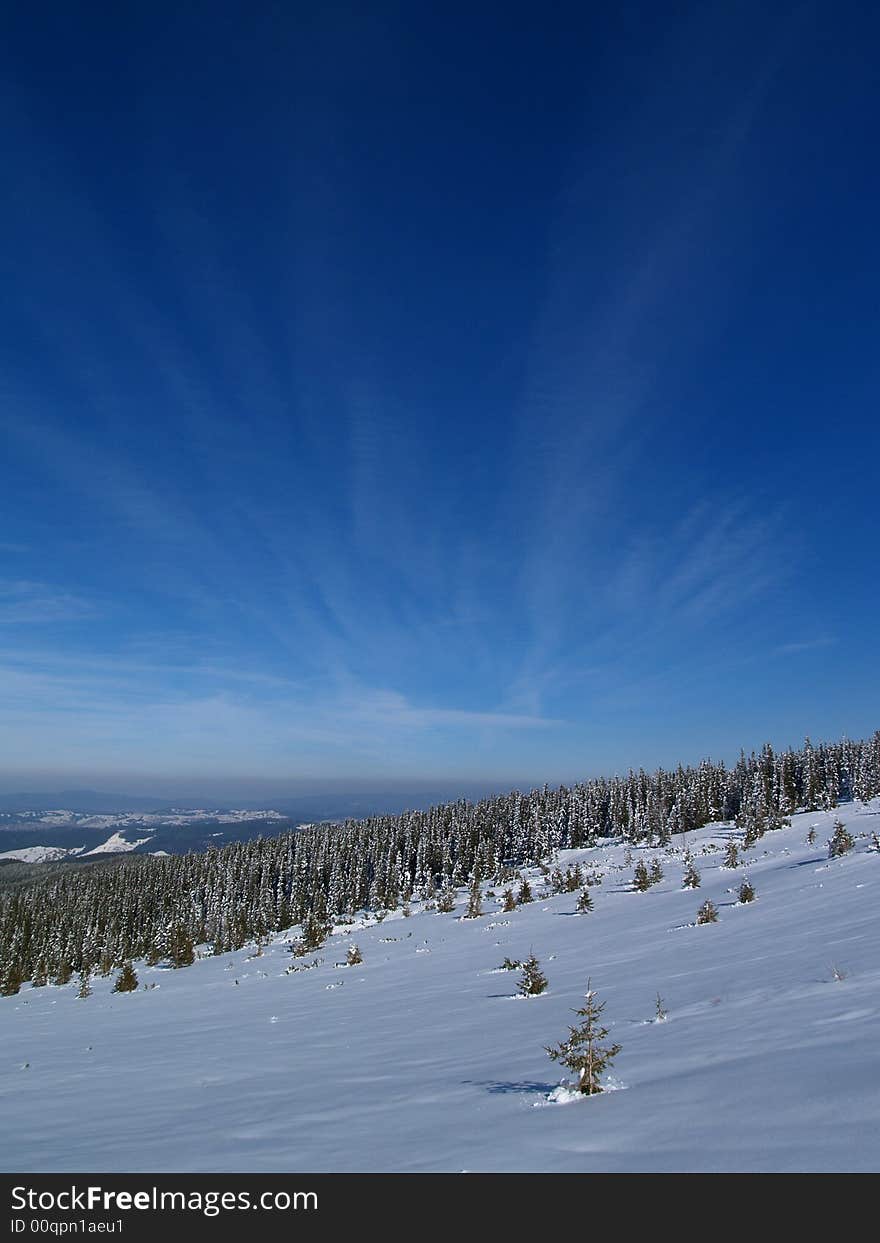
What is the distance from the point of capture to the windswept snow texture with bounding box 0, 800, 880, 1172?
469 cm

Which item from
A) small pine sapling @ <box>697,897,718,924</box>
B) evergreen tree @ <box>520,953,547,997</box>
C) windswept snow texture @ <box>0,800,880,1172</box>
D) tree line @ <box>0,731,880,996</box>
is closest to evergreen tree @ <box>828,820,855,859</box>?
windswept snow texture @ <box>0,800,880,1172</box>

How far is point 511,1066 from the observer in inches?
318

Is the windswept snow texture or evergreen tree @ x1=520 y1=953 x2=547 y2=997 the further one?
evergreen tree @ x1=520 y1=953 x2=547 y2=997

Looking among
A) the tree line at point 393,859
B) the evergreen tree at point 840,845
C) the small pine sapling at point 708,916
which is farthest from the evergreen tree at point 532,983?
the tree line at point 393,859

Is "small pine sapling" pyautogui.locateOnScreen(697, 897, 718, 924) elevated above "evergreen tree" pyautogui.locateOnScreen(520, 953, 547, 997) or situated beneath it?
elevated above

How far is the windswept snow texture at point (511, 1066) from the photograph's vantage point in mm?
4688

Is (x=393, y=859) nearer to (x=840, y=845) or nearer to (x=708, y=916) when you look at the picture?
(x=840, y=845)

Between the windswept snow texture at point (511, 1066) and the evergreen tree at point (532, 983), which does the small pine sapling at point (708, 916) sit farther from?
the evergreen tree at point (532, 983)

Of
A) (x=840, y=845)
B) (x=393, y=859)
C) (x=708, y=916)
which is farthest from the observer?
(x=393, y=859)

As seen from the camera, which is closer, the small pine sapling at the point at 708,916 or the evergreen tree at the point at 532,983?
the evergreen tree at the point at 532,983

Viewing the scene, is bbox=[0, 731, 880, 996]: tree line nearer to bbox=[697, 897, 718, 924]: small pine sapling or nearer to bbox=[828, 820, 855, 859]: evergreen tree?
bbox=[828, 820, 855, 859]: evergreen tree

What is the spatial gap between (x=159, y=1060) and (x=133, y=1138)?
7.48 m

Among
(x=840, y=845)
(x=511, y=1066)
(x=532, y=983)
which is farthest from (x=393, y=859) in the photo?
(x=511, y=1066)
